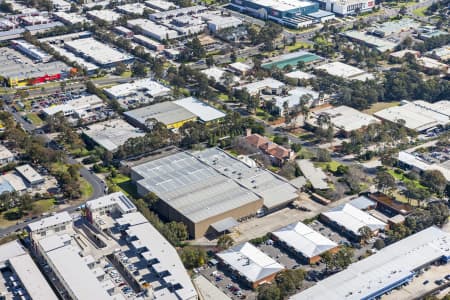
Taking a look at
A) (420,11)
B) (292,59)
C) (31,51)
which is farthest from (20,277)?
(420,11)

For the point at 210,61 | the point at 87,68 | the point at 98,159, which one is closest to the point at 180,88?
the point at 210,61

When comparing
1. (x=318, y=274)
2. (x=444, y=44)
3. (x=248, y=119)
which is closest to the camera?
(x=318, y=274)

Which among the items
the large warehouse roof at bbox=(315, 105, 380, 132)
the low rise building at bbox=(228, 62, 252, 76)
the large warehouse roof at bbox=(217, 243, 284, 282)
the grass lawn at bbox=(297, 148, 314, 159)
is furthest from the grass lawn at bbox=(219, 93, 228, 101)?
the large warehouse roof at bbox=(217, 243, 284, 282)

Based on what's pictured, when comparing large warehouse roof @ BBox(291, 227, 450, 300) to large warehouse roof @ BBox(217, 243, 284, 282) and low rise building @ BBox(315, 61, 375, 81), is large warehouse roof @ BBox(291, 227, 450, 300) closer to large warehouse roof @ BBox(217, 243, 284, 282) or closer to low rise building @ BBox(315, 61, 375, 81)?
large warehouse roof @ BBox(217, 243, 284, 282)

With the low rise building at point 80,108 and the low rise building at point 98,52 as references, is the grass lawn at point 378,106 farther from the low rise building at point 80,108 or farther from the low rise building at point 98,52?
the low rise building at point 98,52

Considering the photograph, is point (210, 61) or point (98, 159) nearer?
point (98, 159)

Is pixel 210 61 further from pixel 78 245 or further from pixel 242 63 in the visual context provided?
pixel 78 245

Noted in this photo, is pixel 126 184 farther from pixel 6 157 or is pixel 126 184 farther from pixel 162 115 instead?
pixel 162 115

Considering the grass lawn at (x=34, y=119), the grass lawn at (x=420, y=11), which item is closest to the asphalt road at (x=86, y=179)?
the grass lawn at (x=34, y=119)
